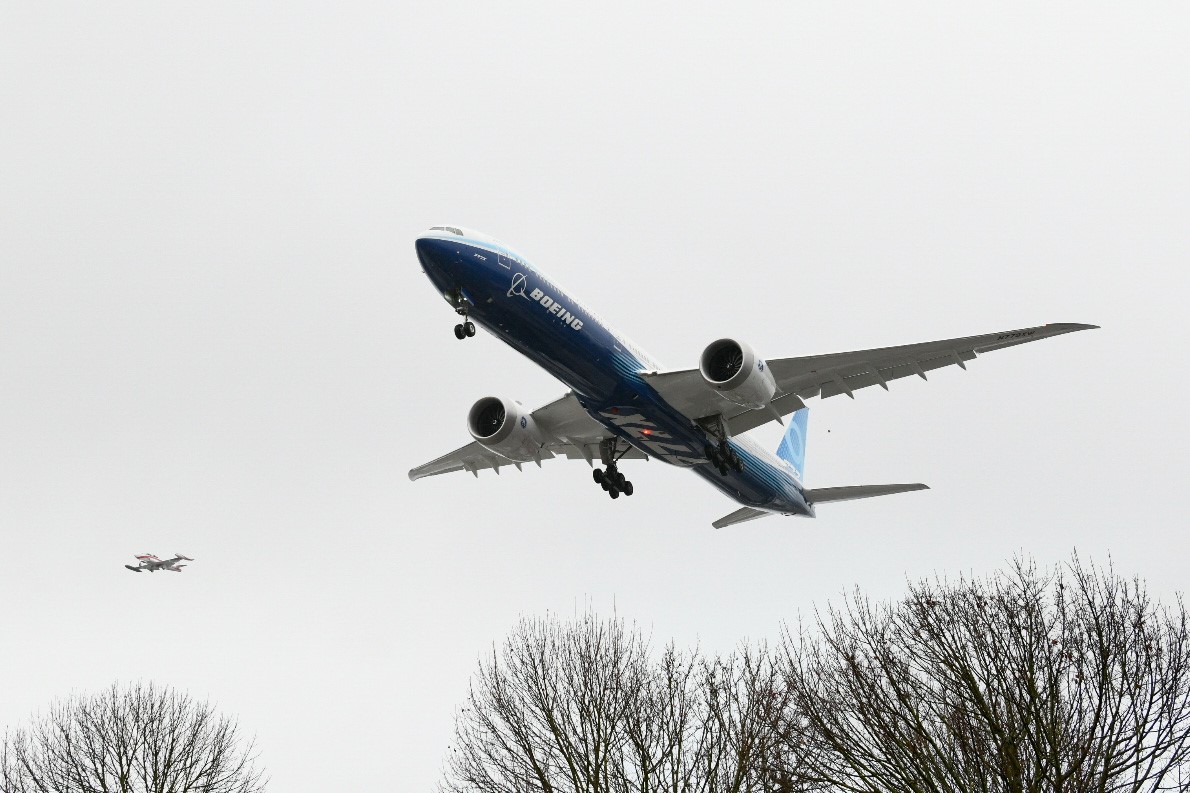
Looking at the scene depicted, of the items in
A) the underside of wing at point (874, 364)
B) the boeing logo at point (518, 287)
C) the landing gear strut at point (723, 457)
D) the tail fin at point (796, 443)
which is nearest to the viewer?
the boeing logo at point (518, 287)

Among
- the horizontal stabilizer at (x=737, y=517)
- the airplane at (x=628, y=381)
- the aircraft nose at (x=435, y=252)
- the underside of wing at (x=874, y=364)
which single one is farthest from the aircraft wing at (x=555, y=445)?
the aircraft nose at (x=435, y=252)

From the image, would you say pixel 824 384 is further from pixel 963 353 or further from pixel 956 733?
pixel 956 733

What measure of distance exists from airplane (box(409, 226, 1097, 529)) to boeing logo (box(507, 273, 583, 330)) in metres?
0.03

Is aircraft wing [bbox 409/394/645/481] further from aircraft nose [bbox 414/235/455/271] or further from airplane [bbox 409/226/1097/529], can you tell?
aircraft nose [bbox 414/235/455/271]

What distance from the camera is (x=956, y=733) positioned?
51.6ft

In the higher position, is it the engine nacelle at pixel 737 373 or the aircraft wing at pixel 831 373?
the aircraft wing at pixel 831 373

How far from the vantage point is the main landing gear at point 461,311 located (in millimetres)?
24469

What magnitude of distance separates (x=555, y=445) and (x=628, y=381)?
6.02 meters

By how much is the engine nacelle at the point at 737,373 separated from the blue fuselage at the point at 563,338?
6.44 ft

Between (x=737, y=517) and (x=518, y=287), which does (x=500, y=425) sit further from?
(x=737, y=517)

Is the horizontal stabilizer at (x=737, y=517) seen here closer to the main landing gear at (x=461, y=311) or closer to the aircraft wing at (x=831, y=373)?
the aircraft wing at (x=831, y=373)

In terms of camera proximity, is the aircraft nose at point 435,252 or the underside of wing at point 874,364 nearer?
the aircraft nose at point 435,252

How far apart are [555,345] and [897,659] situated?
35.1ft

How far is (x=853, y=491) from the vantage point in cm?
3388
